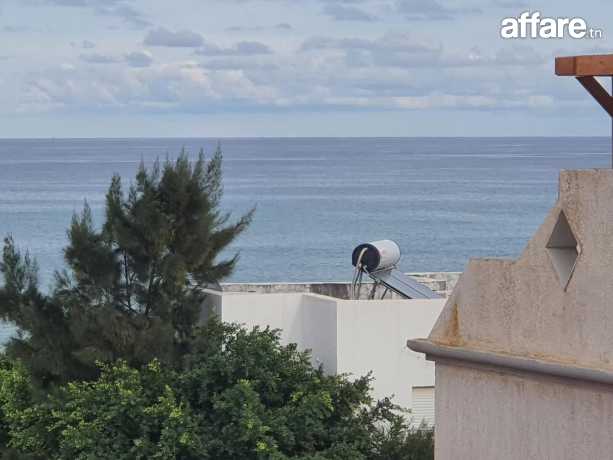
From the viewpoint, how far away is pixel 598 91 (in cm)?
907

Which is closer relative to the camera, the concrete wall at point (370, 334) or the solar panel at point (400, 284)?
the concrete wall at point (370, 334)

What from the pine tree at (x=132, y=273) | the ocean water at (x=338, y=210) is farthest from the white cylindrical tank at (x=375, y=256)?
the ocean water at (x=338, y=210)

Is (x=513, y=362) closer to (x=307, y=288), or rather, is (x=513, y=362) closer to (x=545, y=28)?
(x=545, y=28)

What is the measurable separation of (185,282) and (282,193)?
10973 centimetres

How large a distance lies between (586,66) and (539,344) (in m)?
1.79

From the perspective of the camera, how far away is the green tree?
2044 cm

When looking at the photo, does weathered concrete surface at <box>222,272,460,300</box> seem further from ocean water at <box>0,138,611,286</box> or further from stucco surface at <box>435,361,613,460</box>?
ocean water at <box>0,138,611,286</box>

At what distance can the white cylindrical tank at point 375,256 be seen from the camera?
82.8 ft

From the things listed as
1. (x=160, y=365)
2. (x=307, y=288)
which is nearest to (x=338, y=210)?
(x=307, y=288)

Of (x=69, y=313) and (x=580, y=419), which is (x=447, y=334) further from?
(x=69, y=313)

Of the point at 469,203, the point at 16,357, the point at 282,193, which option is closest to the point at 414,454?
the point at 16,357

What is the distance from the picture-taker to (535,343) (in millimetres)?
9461

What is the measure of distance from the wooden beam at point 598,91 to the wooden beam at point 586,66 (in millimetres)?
54

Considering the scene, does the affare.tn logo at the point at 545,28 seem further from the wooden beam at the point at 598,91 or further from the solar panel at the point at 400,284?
the solar panel at the point at 400,284
